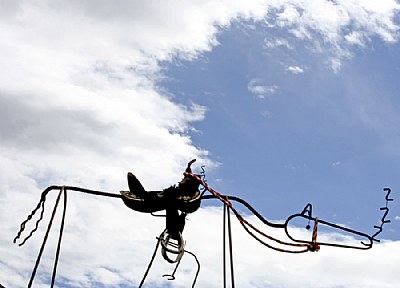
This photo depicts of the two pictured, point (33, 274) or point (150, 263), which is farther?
point (150, 263)

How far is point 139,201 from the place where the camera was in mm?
4367

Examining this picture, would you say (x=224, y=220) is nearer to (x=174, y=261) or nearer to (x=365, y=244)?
(x=174, y=261)

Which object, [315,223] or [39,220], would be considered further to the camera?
[39,220]

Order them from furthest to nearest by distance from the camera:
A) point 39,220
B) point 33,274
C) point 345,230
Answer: point 39,220 → point 345,230 → point 33,274

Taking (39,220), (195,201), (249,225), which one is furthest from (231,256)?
(39,220)

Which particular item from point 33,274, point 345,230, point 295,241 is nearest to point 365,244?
point 345,230

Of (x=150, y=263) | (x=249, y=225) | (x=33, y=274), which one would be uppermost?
(x=249, y=225)

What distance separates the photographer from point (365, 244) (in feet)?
14.1

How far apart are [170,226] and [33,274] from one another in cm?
101

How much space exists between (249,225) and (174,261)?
2.01 feet

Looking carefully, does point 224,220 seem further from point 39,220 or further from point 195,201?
point 39,220

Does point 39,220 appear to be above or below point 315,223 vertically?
below

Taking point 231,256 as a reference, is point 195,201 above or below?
above

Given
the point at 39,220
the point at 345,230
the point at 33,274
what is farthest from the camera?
the point at 39,220
